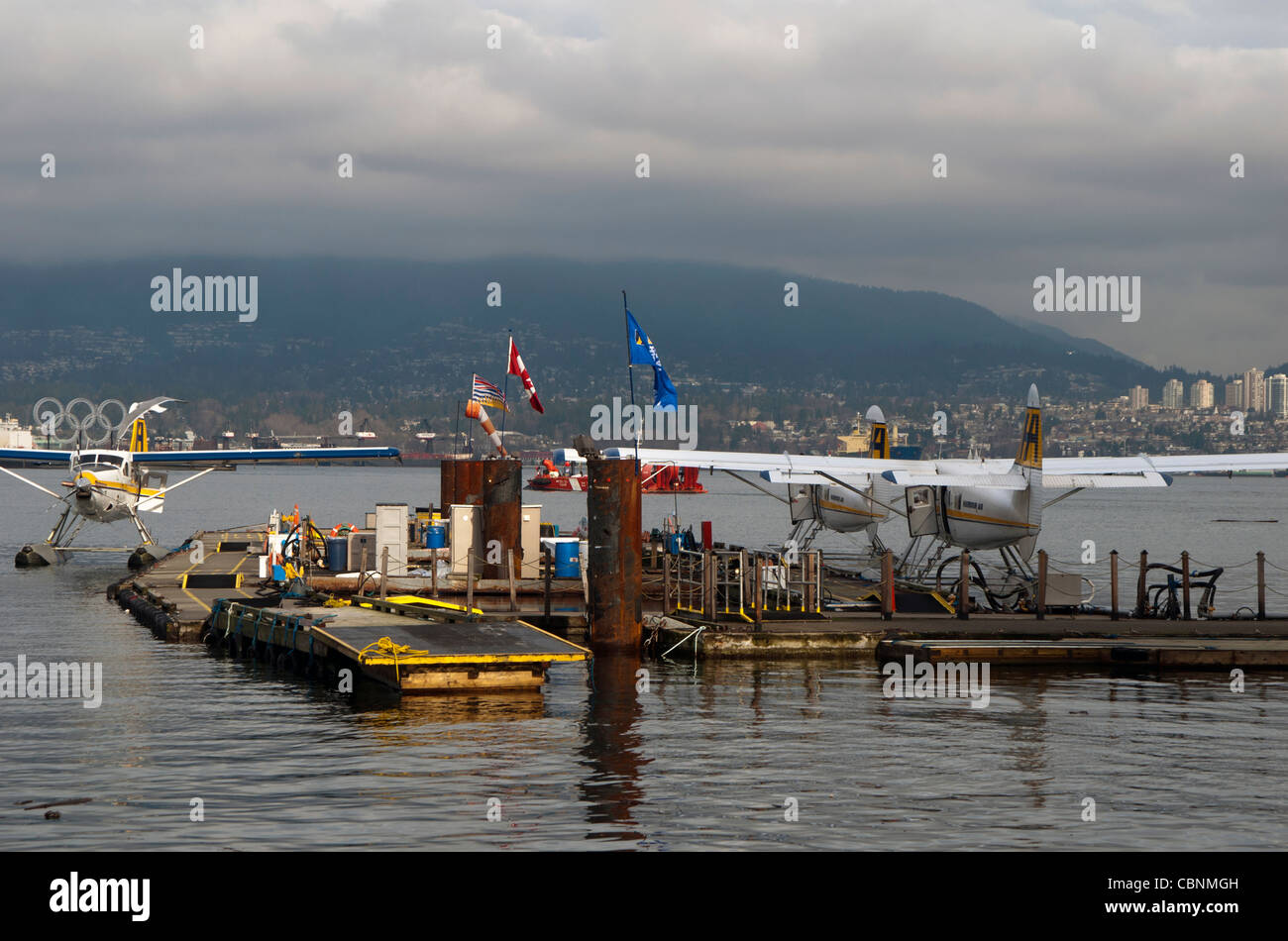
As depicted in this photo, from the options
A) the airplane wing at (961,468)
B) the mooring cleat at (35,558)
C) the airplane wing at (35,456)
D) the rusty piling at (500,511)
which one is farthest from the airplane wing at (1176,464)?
the airplane wing at (35,456)

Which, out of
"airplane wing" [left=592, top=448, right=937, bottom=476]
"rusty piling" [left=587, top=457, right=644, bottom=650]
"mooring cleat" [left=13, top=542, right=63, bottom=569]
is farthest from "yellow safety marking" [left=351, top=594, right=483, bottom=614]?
"mooring cleat" [left=13, top=542, right=63, bottom=569]

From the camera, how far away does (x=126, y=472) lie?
53375 mm

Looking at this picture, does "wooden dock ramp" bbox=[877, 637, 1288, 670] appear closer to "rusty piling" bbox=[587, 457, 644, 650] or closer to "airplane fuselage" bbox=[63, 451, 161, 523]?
"rusty piling" bbox=[587, 457, 644, 650]

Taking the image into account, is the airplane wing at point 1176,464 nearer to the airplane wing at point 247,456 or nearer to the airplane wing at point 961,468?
the airplane wing at point 961,468

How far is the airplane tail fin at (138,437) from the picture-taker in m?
57.3

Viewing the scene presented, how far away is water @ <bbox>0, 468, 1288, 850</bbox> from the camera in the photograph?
14375mm

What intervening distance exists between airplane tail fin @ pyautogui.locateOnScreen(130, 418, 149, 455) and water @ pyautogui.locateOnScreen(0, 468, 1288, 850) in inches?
1280

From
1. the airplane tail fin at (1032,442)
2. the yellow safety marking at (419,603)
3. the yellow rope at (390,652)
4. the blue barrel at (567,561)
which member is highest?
the airplane tail fin at (1032,442)

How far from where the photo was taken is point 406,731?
1953cm

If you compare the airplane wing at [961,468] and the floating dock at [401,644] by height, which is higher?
the airplane wing at [961,468]
